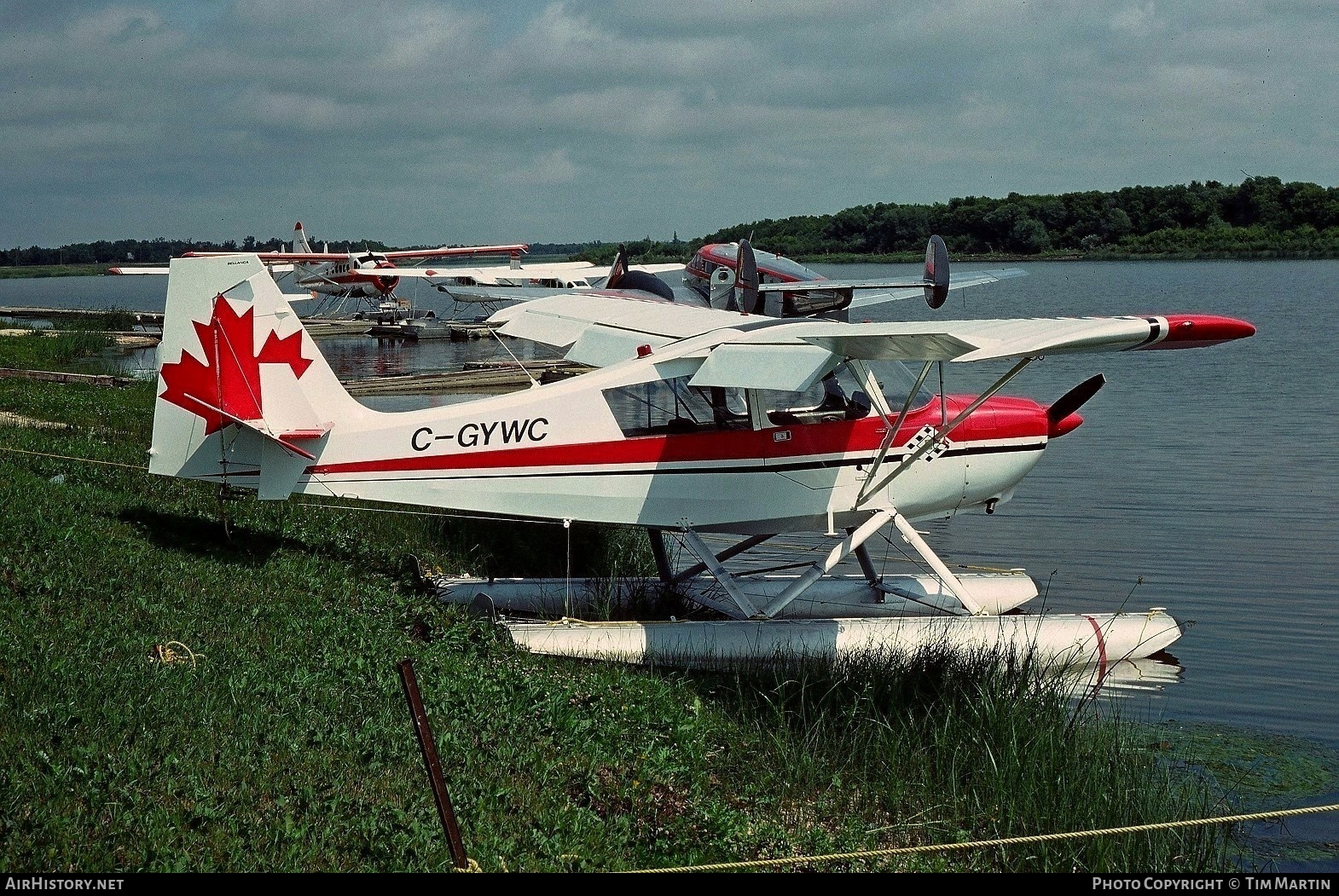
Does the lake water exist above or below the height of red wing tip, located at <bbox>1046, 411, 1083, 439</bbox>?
below

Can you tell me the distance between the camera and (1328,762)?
24.8 ft

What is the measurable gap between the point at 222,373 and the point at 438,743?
3919mm

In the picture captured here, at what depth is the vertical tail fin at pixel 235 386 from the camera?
8.48m

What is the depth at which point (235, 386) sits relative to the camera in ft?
28.1

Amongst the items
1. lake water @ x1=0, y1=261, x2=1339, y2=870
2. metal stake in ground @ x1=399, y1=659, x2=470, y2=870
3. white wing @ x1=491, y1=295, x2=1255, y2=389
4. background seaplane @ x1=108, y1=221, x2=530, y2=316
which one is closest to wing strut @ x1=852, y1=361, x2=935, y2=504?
white wing @ x1=491, y1=295, x2=1255, y2=389

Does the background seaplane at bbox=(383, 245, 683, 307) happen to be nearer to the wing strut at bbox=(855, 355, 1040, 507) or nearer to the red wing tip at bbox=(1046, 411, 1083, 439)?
the red wing tip at bbox=(1046, 411, 1083, 439)

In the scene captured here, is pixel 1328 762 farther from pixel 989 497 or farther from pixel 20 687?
pixel 20 687

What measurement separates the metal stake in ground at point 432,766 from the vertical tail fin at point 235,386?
456 cm

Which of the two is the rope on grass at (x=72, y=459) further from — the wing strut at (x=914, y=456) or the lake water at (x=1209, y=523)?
the lake water at (x=1209, y=523)

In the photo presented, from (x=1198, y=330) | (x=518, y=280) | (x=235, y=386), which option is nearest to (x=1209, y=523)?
(x=1198, y=330)

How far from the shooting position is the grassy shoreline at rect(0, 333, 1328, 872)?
185 inches

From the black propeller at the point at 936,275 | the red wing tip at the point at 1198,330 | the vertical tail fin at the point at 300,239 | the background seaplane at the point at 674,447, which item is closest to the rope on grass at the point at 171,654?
the background seaplane at the point at 674,447

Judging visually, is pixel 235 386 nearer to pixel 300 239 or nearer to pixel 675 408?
pixel 675 408

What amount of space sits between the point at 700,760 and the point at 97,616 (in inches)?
134
